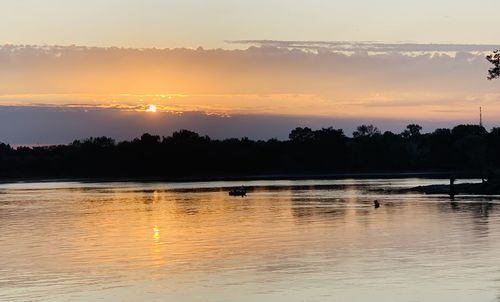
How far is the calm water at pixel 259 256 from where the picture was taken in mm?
29297

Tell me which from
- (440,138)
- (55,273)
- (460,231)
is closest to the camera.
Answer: (55,273)

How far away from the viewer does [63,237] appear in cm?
5122

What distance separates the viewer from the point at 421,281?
30.2 metres

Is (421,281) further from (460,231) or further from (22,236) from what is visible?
(22,236)

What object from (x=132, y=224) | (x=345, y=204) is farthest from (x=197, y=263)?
(x=345, y=204)

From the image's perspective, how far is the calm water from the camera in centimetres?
2930

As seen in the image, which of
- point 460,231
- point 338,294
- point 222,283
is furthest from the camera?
point 460,231

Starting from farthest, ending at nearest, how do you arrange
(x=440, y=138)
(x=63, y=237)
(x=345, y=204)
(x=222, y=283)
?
1. (x=440, y=138)
2. (x=345, y=204)
3. (x=63, y=237)
4. (x=222, y=283)

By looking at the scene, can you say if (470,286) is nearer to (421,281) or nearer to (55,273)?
(421,281)

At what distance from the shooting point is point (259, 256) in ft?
126

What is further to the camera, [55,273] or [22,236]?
[22,236]

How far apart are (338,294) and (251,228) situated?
2615cm

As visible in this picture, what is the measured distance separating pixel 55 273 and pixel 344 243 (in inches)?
622

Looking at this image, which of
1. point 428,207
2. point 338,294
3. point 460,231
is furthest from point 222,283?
point 428,207
